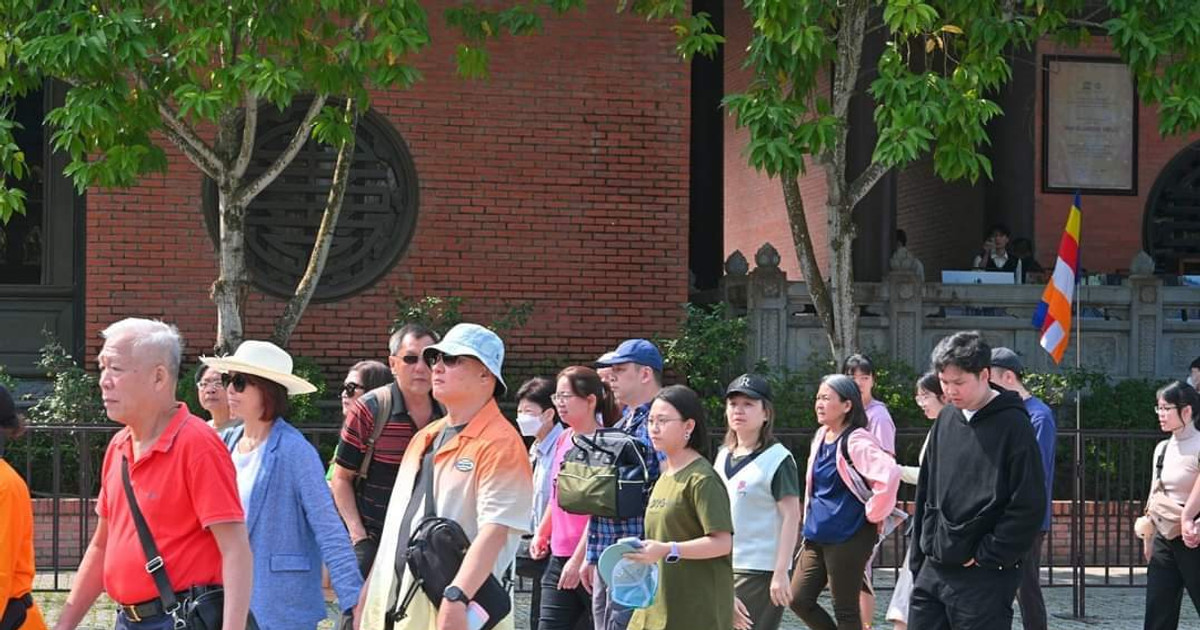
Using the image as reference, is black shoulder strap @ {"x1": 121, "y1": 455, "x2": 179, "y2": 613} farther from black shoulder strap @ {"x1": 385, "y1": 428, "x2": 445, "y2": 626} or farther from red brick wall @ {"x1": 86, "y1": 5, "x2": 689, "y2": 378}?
red brick wall @ {"x1": 86, "y1": 5, "x2": 689, "y2": 378}

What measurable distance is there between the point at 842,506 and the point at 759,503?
35.8 inches

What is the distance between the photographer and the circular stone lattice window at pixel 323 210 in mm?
16828

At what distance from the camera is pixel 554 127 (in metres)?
17.4

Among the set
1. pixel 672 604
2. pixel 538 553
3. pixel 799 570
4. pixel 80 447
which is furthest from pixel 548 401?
pixel 80 447

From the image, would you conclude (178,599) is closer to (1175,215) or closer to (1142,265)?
(1142,265)

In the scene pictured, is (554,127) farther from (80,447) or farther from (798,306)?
(80,447)

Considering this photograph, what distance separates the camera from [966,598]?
7371 mm

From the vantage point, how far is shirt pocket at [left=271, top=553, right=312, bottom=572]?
20.2ft

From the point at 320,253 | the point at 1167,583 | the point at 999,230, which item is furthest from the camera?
the point at 999,230

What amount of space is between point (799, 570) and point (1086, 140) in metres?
14.0

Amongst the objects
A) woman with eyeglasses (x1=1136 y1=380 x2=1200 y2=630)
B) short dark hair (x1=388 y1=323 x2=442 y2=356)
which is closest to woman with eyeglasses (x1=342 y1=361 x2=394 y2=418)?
short dark hair (x1=388 y1=323 x2=442 y2=356)

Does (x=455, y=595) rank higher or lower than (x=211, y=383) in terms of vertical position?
lower

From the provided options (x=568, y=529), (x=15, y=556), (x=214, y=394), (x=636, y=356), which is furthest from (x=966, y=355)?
(x=15, y=556)

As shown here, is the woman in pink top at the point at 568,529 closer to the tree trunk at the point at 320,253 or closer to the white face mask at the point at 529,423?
the white face mask at the point at 529,423
